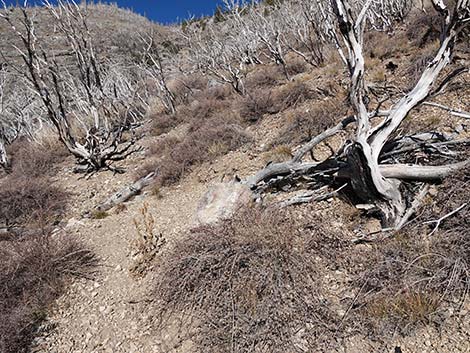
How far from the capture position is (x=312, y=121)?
667 cm

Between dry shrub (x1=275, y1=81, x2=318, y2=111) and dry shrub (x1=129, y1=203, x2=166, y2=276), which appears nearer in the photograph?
dry shrub (x1=129, y1=203, x2=166, y2=276)

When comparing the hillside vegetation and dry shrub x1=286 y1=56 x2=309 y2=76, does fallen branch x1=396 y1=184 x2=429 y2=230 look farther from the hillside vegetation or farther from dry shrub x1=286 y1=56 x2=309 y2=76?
dry shrub x1=286 y1=56 x2=309 y2=76

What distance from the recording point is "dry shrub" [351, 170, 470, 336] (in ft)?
7.56

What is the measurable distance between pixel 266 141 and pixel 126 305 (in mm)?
4629

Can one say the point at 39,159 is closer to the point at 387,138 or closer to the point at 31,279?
the point at 31,279

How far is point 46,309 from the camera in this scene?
11.5ft

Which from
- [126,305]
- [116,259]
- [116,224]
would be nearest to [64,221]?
[116,224]

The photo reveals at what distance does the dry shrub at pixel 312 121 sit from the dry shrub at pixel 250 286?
3172 mm

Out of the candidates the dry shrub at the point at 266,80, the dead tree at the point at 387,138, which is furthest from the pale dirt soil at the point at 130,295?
the dry shrub at the point at 266,80

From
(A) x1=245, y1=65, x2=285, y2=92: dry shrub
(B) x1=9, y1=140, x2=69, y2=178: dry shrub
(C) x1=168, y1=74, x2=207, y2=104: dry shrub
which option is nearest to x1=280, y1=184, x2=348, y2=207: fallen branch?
(B) x1=9, y1=140, x2=69, y2=178: dry shrub

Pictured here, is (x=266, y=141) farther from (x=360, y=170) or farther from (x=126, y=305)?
(x=126, y=305)

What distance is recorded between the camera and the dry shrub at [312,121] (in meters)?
6.46

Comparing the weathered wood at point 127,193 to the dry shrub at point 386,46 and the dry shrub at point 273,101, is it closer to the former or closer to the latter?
the dry shrub at point 273,101

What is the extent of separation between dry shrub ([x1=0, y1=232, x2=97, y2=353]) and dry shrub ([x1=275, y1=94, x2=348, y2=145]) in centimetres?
423
